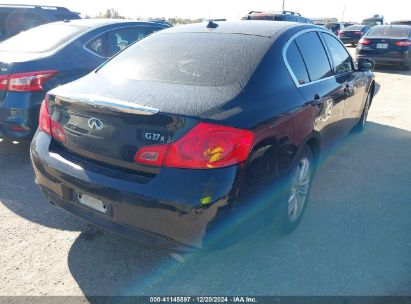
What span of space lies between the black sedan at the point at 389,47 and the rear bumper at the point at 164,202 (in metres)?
11.9

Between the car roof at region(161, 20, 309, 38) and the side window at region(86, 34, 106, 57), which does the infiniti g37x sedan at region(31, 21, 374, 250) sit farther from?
the side window at region(86, 34, 106, 57)

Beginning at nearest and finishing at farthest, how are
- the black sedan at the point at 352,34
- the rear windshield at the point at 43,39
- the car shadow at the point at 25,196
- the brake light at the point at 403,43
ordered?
1. the car shadow at the point at 25,196
2. the rear windshield at the point at 43,39
3. the brake light at the point at 403,43
4. the black sedan at the point at 352,34

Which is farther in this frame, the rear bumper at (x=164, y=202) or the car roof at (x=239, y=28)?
the car roof at (x=239, y=28)

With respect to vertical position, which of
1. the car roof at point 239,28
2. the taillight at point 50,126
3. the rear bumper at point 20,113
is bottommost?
the rear bumper at point 20,113

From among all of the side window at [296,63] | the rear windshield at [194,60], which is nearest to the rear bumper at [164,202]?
the rear windshield at [194,60]

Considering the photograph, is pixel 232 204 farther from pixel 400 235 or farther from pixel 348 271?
pixel 400 235

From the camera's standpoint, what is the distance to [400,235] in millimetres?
3043

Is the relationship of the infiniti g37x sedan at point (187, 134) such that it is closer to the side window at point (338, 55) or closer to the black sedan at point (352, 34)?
the side window at point (338, 55)

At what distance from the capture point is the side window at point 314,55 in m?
3.13

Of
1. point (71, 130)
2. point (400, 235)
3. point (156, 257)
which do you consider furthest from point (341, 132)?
point (71, 130)

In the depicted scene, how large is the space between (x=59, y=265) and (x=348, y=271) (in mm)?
2045

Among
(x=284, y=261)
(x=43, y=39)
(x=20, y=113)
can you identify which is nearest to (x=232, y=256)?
(x=284, y=261)

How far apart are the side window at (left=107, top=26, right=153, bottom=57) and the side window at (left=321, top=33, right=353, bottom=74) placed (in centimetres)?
273

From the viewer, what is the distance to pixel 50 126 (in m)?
2.56
